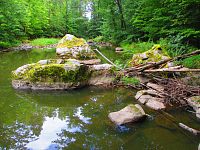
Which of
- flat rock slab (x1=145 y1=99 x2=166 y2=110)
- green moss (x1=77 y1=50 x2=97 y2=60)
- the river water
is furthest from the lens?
green moss (x1=77 y1=50 x2=97 y2=60)

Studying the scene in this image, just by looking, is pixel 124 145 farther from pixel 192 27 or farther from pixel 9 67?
pixel 9 67

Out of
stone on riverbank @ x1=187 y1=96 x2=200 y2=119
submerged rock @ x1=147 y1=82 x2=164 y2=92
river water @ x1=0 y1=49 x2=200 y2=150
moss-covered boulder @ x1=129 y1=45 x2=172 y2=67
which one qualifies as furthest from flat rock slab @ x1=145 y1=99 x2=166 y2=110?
moss-covered boulder @ x1=129 y1=45 x2=172 y2=67

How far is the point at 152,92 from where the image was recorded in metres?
8.59

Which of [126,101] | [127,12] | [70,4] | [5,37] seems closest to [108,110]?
[126,101]

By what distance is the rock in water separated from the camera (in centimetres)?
649

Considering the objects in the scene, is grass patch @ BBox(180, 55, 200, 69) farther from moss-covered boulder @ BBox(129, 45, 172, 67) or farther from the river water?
the river water

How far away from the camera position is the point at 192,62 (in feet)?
32.9

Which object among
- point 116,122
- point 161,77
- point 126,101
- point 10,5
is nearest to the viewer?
point 116,122

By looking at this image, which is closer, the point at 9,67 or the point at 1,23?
the point at 9,67

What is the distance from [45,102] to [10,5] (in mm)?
22275

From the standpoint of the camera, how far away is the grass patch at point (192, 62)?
9812mm

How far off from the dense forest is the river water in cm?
637

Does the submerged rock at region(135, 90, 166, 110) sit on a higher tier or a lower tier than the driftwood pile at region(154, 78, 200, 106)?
lower

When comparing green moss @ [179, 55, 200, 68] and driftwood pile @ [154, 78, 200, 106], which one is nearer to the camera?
driftwood pile @ [154, 78, 200, 106]
